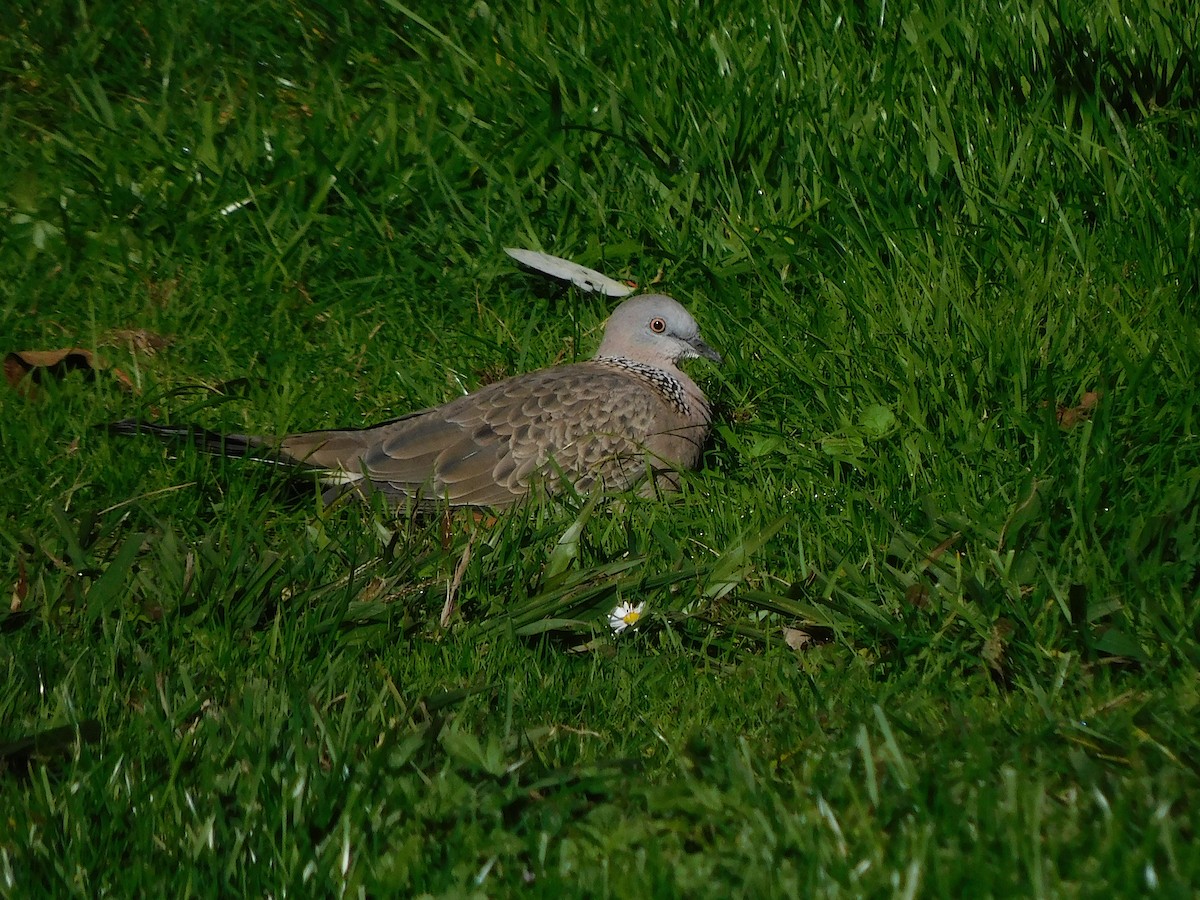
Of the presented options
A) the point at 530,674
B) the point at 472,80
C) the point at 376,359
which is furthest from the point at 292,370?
the point at 530,674

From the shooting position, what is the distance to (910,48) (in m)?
6.03

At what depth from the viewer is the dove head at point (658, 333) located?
5.62 metres

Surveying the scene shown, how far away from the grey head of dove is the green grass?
225mm

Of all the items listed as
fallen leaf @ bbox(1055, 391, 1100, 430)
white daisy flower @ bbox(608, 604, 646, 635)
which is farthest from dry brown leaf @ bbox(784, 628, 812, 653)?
fallen leaf @ bbox(1055, 391, 1100, 430)

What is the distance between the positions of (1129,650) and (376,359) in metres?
3.35

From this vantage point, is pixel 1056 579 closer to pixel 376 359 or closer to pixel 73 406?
pixel 376 359

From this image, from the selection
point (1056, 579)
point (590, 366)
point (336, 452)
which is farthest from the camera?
point (590, 366)

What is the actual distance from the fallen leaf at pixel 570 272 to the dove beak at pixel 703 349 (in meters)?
0.49

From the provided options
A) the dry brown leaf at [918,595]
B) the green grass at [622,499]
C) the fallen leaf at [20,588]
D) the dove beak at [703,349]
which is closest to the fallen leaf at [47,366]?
the green grass at [622,499]

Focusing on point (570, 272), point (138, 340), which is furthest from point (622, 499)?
point (138, 340)

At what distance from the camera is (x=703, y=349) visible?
18.5 feet

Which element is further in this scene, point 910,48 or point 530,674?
point 910,48

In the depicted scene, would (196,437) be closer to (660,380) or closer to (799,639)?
(660,380)

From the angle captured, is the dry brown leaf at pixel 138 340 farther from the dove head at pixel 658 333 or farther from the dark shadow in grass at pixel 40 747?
the dark shadow in grass at pixel 40 747
